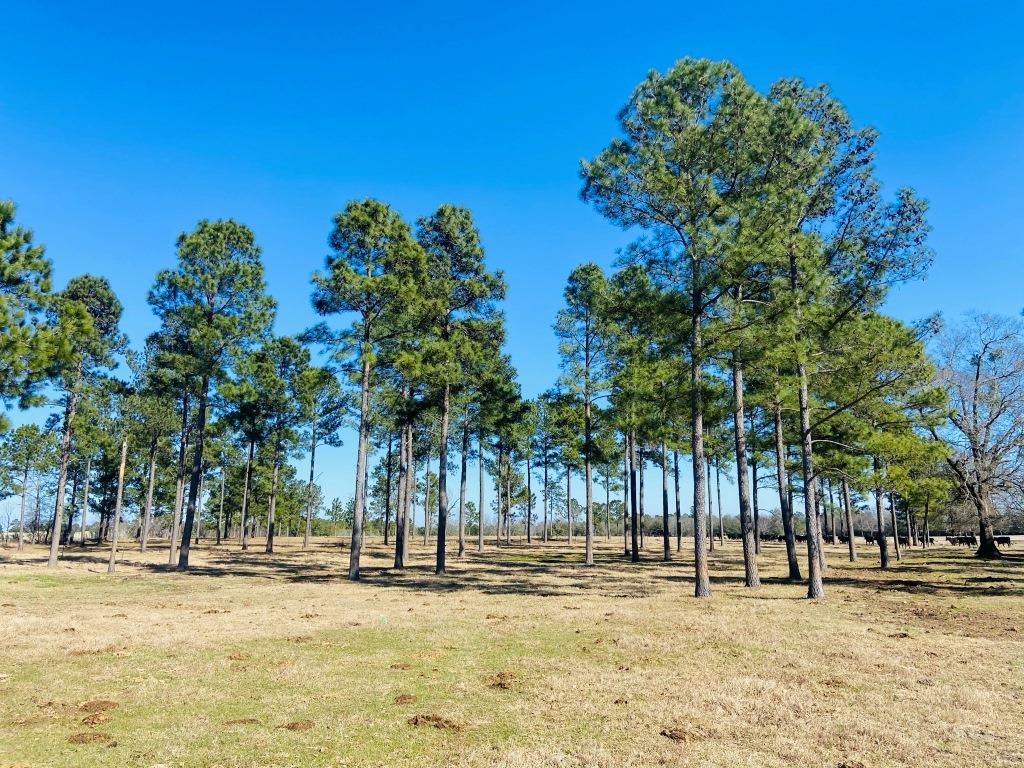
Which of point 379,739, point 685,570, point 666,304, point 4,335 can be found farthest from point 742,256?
point 4,335

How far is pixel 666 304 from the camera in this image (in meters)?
17.4

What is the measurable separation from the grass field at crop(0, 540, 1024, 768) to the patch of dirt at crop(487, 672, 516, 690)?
6cm

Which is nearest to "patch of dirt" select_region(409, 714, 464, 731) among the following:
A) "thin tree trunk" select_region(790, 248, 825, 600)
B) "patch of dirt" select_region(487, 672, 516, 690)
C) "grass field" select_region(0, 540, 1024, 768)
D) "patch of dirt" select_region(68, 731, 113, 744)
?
"grass field" select_region(0, 540, 1024, 768)

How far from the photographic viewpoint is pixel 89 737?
5402 mm

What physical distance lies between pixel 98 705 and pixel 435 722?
368 cm

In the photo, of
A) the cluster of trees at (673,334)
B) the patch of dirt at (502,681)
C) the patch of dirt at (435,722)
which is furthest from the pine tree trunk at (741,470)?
the patch of dirt at (435,722)

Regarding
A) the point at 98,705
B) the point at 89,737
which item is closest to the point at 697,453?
the point at 98,705

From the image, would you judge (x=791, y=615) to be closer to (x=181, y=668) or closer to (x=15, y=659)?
(x=181, y=668)

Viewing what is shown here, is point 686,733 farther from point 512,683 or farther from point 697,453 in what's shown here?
point 697,453

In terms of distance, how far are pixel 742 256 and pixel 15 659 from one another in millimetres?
17147

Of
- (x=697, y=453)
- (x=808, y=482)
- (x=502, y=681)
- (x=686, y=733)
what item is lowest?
(x=502, y=681)

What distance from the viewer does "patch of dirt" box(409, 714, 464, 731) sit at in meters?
5.78

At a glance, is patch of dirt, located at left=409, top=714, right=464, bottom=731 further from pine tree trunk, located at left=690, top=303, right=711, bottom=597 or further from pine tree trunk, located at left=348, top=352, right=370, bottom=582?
pine tree trunk, located at left=348, top=352, right=370, bottom=582

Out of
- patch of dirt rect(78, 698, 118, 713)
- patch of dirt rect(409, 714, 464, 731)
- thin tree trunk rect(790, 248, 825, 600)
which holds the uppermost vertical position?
thin tree trunk rect(790, 248, 825, 600)
